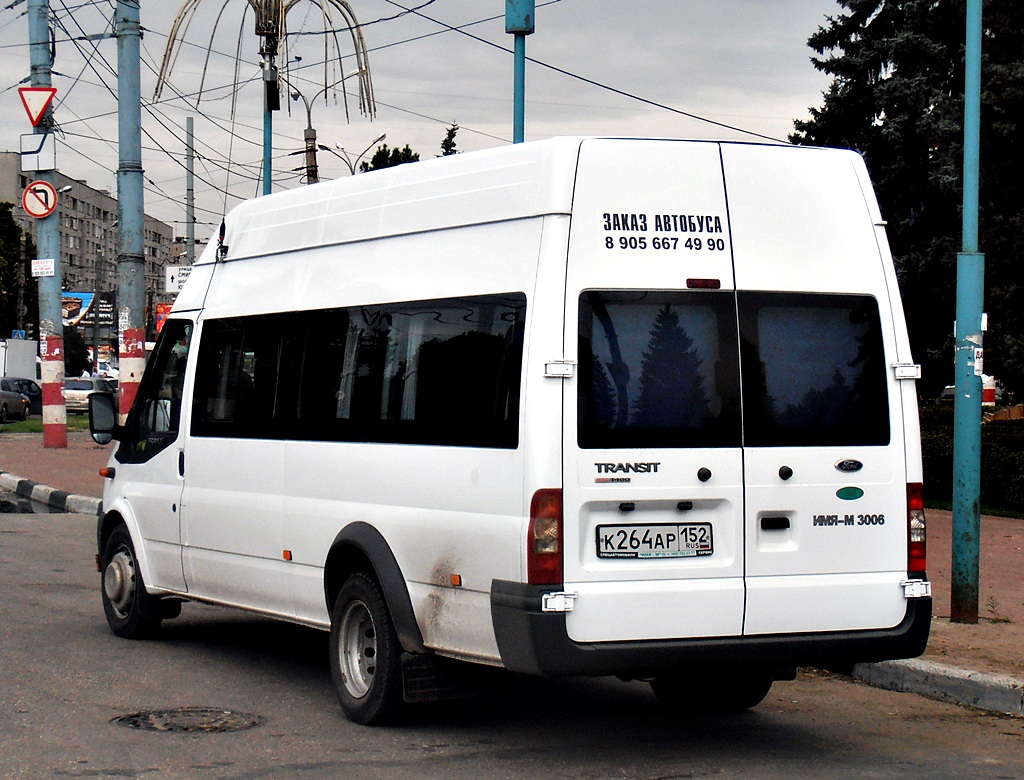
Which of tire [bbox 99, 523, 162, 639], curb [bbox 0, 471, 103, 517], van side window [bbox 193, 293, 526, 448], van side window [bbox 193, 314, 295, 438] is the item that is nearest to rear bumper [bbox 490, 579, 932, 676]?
van side window [bbox 193, 293, 526, 448]

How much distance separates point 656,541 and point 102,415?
14.5 ft

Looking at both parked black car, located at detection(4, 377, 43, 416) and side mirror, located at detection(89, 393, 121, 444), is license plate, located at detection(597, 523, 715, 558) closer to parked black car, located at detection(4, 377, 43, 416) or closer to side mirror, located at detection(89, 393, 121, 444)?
side mirror, located at detection(89, 393, 121, 444)

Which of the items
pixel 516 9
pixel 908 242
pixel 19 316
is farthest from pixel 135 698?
pixel 19 316

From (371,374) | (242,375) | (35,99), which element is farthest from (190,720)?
(35,99)

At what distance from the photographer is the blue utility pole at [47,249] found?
92.3 ft

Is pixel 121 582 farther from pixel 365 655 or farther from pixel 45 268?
pixel 45 268

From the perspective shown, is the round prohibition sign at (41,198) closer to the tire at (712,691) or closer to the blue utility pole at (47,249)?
the blue utility pole at (47,249)

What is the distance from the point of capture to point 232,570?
8.43 m

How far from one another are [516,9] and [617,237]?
881cm

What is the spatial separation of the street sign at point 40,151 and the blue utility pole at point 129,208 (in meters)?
5.80

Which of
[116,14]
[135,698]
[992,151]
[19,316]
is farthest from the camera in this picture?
[19,316]

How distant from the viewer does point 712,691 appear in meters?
7.82

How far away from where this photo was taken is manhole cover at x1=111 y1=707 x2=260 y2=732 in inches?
279

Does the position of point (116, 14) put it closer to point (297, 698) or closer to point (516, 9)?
point (516, 9)
